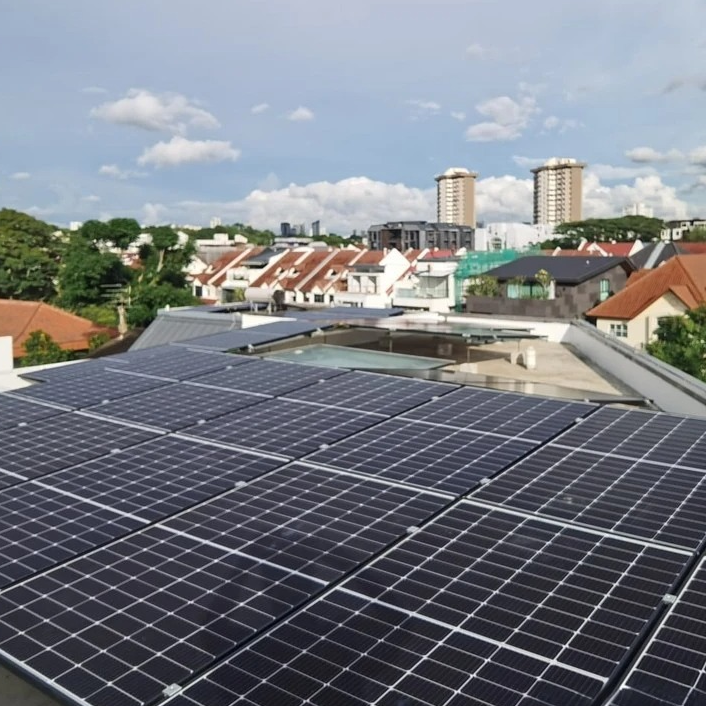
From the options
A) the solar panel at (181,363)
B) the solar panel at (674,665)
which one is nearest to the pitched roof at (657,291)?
the solar panel at (181,363)

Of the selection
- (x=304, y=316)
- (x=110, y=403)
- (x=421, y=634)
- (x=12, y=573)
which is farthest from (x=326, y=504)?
(x=304, y=316)

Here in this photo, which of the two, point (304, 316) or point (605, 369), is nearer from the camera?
point (605, 369)

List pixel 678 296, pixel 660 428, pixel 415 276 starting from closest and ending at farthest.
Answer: pixel 660 428, pixel 678 296, pixel 415 276

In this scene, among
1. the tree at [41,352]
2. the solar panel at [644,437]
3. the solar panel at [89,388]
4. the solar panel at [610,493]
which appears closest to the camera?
the solar panel at [610,493]

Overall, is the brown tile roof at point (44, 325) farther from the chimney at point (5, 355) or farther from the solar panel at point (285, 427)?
the solar panel at point (285, 427)

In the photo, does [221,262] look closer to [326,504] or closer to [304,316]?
[304,316]

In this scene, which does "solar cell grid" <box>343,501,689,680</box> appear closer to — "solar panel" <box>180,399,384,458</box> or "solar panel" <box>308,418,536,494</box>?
"solar panel" <box>308,418,536,494</box>

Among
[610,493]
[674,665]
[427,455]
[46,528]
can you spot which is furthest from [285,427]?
[674,665]
